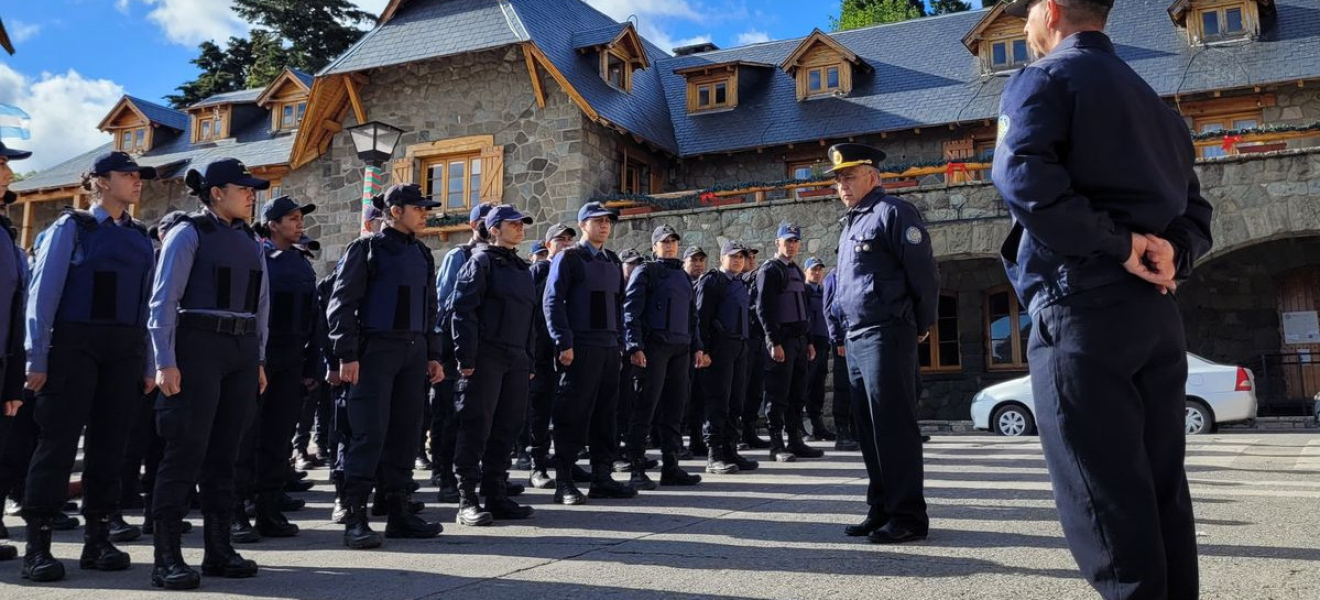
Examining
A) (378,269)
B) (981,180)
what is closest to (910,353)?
(378,269)

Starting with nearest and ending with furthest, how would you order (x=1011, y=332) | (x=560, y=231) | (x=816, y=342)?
(x=560, y=231), (x=816, y=342), (x=1011, y=332)

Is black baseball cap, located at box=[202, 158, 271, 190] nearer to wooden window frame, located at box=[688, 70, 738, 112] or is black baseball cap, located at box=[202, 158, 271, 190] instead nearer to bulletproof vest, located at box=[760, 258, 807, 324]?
bulletproof vest, located at box=[760, 258, 807, 324]

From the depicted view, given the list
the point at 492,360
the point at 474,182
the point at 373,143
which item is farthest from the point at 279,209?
the point at 474,182

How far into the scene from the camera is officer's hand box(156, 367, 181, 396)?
4.19 meters

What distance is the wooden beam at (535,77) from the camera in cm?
2007

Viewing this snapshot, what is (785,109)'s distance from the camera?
2184cm

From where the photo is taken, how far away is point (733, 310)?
28.9 ft

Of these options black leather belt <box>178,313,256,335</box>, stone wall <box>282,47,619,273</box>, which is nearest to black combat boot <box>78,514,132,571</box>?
black leather belt <box>178,313,256,335</box>

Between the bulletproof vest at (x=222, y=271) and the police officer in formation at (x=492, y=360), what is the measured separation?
138cm

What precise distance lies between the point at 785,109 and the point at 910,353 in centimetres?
1774

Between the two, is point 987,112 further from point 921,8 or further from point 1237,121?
point 921,8

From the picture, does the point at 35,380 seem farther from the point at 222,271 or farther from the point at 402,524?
the point at 402,524

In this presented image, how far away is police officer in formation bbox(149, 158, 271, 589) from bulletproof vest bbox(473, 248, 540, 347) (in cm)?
150

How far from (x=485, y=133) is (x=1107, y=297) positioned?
19790 mm
